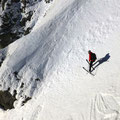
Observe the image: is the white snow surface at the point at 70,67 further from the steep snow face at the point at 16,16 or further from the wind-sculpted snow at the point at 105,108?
the steep snow face at the point at 16,16

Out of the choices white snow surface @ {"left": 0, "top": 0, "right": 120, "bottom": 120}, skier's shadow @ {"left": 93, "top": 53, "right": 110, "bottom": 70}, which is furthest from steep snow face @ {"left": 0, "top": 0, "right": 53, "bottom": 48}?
skier's shadow @ {"left": 93, "top": 53, "right": 110, "bottom": 70}

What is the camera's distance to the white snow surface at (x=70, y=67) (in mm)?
9883

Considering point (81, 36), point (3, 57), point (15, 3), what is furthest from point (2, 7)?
point (81, 36)

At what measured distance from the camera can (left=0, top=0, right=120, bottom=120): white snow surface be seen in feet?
32.4

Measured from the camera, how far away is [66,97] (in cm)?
1127

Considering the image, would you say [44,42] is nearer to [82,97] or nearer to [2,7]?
[82,97]

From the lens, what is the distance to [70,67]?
1327 cm

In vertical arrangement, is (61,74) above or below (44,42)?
below

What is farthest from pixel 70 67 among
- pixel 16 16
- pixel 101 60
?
pixel 16 16

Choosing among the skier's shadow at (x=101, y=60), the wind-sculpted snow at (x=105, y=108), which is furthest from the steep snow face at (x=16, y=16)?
the wind-sculpted snow at (x=105, y=108)

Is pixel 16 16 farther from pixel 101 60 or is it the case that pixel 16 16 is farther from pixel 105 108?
pixel 105 108

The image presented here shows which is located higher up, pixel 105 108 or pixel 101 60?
pixel 101 60

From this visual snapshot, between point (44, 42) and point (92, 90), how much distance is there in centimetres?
861

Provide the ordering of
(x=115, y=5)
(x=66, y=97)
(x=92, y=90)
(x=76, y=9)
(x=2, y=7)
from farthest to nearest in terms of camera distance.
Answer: (x=2, y=7) → (x=76, y=9) → (x=115, y=5) → (x=66, y=97) → (x=92, y=90)
